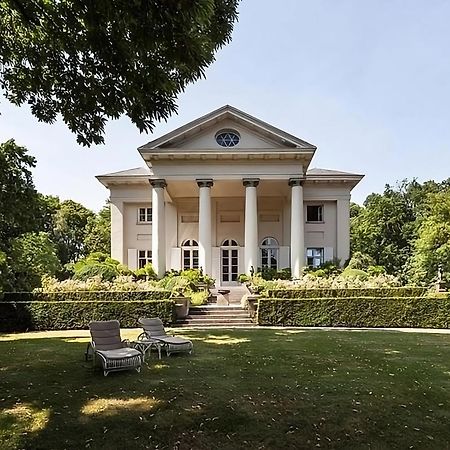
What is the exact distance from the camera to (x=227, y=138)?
27312mm

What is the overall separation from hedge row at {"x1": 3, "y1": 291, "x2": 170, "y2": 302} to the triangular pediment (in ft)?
34.9

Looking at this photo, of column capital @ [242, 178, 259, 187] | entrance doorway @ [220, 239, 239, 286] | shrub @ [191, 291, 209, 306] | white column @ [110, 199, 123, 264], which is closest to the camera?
shrub @ [191, 291, 209, 306]

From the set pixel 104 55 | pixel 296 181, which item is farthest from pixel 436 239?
pixel 104 55

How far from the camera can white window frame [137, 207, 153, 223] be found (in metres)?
30.4

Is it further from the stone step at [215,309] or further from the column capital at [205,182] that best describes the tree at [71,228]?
the stone step at [215,309]

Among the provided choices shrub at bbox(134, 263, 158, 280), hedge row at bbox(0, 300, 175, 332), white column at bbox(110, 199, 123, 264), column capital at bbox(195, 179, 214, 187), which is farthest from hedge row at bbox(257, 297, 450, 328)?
white column at bbox(110, 199, 123, 264)

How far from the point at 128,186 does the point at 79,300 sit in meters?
13.7

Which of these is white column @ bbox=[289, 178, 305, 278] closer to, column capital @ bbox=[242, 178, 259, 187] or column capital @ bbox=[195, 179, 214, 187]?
column capital @ bbox=[242, 178, 259, 187]

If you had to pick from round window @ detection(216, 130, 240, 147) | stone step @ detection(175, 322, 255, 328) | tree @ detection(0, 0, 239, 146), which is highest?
round window @ detection(216, 130, 240, 147)

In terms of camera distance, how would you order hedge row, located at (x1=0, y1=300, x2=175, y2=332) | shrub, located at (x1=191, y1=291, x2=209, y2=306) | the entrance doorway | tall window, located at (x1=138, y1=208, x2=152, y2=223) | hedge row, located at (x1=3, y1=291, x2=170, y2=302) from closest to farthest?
hedge row, located at (x1=0, y1=300, x2=175, y2=332) → hedge row, located at (x1=3, y1=291, x2=170, y2=302) → shrub, located at (x1=191, y1=291, x2=209, y2=306) → the entrance doorway → tall window, located at (x1=138, y1=208, x2=152, y2=223)

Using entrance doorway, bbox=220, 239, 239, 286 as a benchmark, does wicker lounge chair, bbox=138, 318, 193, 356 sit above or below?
below

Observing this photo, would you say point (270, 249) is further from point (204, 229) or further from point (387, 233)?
point (387, 233)

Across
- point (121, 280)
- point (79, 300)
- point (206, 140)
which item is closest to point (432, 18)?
point (79, 300)

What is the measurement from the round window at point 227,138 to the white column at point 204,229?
2.49m
